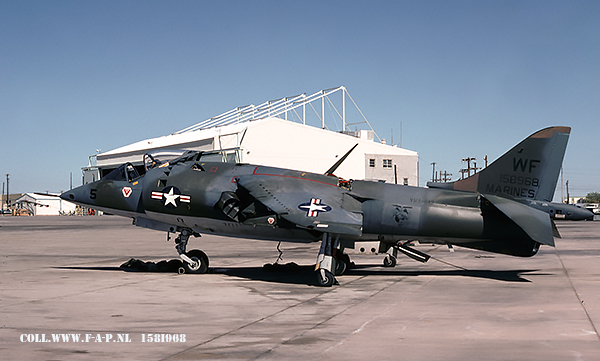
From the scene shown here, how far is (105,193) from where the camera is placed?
56.5 ft

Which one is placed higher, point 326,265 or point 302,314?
point 326,265

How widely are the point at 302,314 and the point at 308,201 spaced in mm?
4955

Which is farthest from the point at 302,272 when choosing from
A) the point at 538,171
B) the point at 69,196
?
the point at 69,196

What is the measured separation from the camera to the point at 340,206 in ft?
49.5

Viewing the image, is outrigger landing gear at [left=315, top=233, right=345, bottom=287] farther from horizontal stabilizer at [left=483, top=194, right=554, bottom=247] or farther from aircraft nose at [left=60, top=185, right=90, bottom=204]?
aircraft nose at [left=60, top=185, right=90, bottom=204]

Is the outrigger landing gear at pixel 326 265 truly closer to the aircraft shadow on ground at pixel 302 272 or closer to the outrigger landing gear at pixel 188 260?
the aircraft shadow on ground at pixel 302 272

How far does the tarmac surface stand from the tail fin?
2.69 metres

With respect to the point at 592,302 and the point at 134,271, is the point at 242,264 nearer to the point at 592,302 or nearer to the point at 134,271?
the point at 134,271

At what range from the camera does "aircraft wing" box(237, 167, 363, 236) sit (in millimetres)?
14312

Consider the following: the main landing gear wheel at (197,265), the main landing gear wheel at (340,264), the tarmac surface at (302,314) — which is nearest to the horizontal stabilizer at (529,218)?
the tarmac surface at (302,314)

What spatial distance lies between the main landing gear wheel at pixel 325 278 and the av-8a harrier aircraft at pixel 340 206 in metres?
0.03

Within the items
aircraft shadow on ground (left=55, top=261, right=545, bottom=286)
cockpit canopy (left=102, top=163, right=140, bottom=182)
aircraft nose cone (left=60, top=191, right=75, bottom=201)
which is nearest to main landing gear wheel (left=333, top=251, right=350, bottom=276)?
aircraft shadow on ground (left=55, top=261, right=545, bottom=286)

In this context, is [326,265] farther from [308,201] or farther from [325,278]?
[308,201]

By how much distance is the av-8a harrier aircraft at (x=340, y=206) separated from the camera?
14.6m
